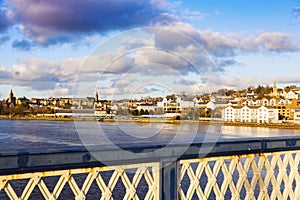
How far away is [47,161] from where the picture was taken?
6.84ft

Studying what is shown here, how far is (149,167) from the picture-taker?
254 cm

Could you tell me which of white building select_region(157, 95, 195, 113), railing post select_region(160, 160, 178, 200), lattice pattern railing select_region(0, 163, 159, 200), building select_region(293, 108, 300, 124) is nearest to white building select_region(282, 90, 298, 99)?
building select_region(293, 108, 300, 124)

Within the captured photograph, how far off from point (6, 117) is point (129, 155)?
91.6 meters

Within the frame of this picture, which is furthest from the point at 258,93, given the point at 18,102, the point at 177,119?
the point at 177,119

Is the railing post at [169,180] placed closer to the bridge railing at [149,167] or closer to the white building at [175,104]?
the bridge railing at [149,167]

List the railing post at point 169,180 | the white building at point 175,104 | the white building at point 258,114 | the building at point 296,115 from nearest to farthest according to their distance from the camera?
the railing post at point 169,180 < the white building at point 175,104 < the building at point 296,115 < the white building at point 258,114

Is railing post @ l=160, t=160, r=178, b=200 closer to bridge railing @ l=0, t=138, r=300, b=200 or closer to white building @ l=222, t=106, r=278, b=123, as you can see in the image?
bridge railing @ l=0, t=138, r=300, b=200

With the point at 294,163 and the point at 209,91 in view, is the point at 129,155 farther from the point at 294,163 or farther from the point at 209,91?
the point at 294,163

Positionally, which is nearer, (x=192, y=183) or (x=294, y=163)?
(x=192, y=183)

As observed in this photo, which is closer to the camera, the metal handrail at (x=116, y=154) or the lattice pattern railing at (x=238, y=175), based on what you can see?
the metal handrail at (x=116, y=154)

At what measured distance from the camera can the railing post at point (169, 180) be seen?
259 centimetres

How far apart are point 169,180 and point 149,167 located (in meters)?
0.18

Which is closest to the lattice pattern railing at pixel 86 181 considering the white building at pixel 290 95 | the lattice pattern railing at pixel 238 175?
the lattice pattern railing at pixel 238 175

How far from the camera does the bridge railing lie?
6.81 ft
